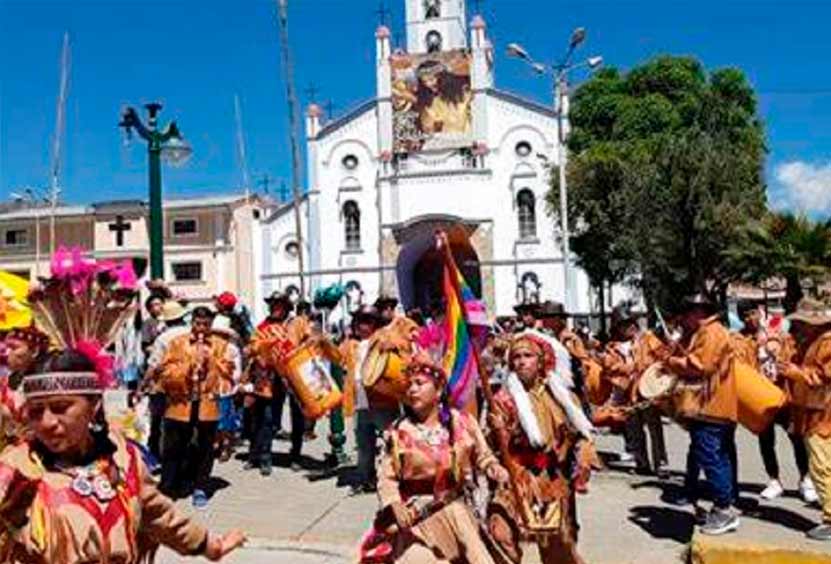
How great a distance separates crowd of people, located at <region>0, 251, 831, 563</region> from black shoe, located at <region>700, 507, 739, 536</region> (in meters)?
0.02

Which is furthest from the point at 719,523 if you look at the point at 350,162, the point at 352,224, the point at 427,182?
the point at 350,162

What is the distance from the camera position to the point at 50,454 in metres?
3.14

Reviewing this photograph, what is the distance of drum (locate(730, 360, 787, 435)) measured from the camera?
7094 millimetres

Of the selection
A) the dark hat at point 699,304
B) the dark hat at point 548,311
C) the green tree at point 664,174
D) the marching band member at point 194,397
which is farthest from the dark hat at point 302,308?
the green tree at point 664,174

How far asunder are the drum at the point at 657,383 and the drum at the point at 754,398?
1.45 feet

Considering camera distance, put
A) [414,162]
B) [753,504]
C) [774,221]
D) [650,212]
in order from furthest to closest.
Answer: [414,162] → [650,212] → [774,221] → [753,504]

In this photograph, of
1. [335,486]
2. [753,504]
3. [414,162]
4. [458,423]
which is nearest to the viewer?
[458,423]

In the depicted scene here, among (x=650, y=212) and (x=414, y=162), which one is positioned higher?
(x=414, y=162)

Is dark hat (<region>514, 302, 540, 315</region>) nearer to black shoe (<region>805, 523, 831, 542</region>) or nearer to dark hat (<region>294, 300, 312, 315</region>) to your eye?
dark hat (<region>294, 300, 312, 315</region>)

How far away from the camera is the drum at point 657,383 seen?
7.14 m

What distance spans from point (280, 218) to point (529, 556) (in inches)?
1801

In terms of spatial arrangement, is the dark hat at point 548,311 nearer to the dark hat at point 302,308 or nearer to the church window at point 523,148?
the dark hat at point 302,308

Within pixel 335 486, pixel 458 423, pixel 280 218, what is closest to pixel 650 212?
pixel 335 486

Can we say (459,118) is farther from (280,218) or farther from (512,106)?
(280,218)
